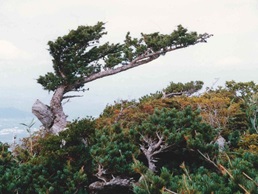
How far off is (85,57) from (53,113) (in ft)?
10.4

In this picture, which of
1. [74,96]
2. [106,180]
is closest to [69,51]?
[74,96]

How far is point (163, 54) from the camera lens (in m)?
18.6

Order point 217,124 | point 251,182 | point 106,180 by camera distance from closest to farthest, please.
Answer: point 251,182 < point 106,180 < point 217,124

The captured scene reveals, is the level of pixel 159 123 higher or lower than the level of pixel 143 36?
lower

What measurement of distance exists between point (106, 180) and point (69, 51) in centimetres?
899

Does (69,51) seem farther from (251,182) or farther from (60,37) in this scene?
(251,182)

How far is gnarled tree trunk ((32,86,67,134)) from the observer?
1491cm

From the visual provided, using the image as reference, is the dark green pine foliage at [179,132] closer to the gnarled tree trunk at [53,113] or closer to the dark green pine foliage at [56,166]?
the dark green pine foliage at [56,166]

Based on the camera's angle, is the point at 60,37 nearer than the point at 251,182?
No

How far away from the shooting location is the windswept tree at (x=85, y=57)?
16172 mm

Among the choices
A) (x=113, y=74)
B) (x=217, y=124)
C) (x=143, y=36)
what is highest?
(x=143, y=36)

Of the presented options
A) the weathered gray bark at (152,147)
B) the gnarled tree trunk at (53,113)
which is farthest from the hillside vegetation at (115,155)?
the gnarled tree trunk at (53,113)

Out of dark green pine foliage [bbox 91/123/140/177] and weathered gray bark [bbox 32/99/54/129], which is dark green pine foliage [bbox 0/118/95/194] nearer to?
dark green pine foliage [bbox 91/123/140/177]

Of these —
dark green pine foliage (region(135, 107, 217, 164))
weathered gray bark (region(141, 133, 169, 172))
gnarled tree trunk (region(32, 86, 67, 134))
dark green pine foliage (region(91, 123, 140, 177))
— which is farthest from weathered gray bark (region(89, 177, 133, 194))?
gnarled tree trunk (region(32, 86, 67, 134))
